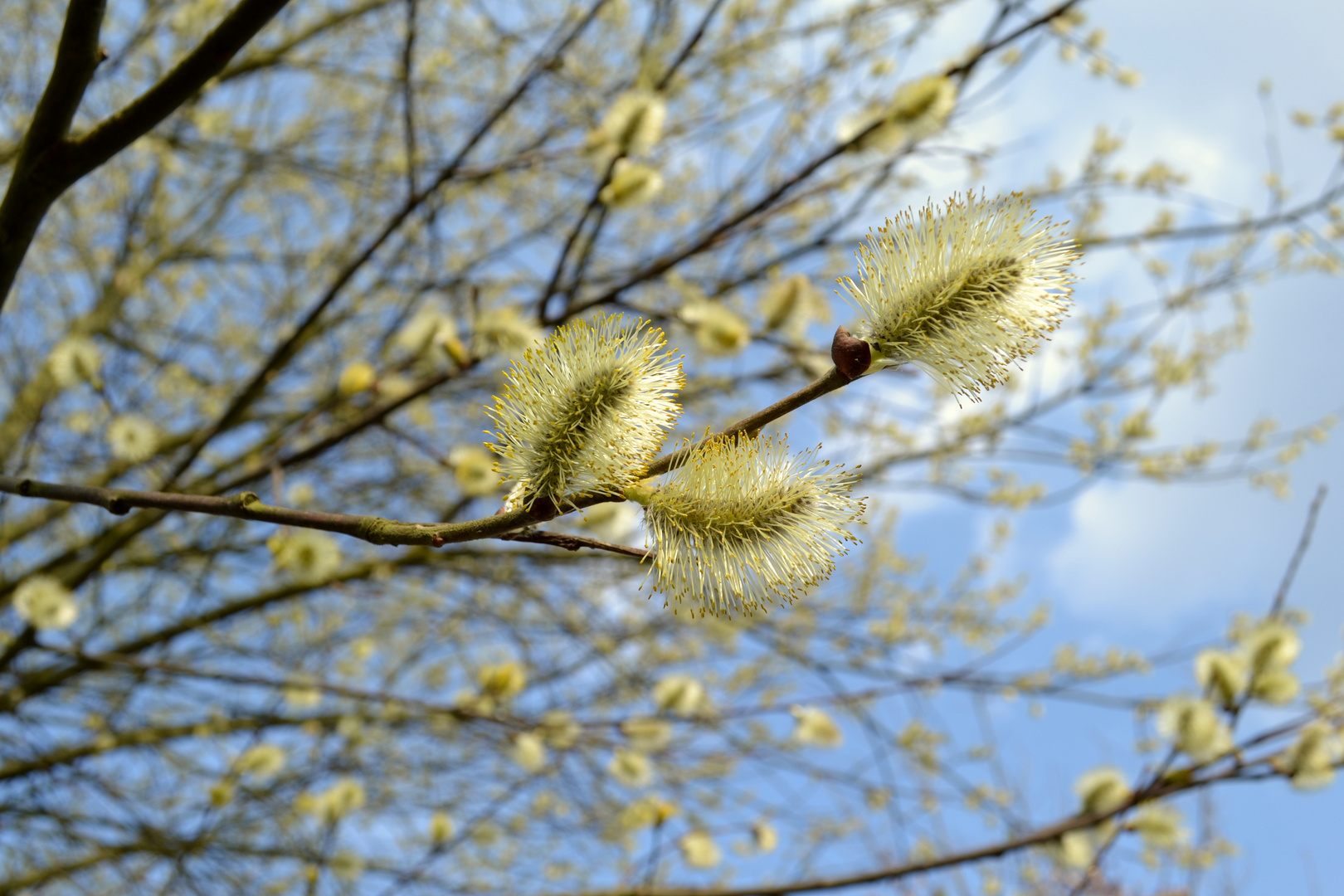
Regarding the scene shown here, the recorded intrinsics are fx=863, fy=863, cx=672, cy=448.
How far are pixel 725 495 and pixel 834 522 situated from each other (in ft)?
0.48

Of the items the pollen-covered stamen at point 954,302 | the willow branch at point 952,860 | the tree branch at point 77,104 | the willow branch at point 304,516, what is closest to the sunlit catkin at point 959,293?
the pollen-covered stamen at point 954,302

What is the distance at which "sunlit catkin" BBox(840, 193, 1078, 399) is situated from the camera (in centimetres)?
96

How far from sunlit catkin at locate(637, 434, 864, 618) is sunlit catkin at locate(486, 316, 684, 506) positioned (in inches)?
2.6

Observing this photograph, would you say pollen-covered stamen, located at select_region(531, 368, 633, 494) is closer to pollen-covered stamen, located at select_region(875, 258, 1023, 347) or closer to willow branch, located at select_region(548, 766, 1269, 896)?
pollen-covered stamen, located at select_region(875, 258, 1023, 347)

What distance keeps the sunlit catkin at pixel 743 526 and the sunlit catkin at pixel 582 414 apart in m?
0.06

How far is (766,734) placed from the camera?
4395 millimetres

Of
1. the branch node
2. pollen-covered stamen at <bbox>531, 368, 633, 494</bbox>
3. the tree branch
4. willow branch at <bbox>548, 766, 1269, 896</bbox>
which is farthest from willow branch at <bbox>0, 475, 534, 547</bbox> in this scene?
willow branch at <bbox>548, 766, 1269, 896</bbox>

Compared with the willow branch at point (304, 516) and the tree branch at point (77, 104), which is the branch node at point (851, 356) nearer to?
the willow branch at point (304, 516)

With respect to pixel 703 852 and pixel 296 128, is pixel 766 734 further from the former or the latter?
pixel 296 128

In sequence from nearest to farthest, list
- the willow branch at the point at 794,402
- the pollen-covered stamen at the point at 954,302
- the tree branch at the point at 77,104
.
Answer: the willow branch at the point at 794,402 → the pollen-covered stamen at the point at 954,302 → the tree branch at the point at 77,104

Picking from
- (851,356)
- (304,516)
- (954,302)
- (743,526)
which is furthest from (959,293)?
(304,516)

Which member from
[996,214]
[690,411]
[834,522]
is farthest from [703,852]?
[996,214]

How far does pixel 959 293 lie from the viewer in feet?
3.20

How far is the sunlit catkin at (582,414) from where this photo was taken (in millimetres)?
979
